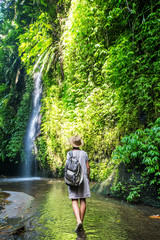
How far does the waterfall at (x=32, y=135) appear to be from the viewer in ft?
42.4

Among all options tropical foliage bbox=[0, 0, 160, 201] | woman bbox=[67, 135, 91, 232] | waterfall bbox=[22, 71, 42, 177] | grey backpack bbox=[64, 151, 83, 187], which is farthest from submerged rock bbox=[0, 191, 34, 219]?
waterfall bbox=[22, 71, 42, 177]

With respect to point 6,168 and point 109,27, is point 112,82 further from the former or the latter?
point 6,168

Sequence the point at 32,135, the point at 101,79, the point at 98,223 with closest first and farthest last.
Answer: the point at 98,223
the point at 101,79
the point at 32,135

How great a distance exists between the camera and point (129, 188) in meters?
4.36

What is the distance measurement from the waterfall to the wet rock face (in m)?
8.27

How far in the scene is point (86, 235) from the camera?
98.3 inches

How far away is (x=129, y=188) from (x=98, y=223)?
5.28 feet

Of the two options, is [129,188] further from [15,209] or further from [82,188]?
[15,209]

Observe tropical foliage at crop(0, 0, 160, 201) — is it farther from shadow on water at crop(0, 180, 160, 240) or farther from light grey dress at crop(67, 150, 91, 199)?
light grey dress at crop(67, 150, 91, 199)

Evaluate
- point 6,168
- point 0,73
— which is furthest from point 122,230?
point 0,73

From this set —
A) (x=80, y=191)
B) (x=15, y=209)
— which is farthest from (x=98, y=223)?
(x=15, y=209)

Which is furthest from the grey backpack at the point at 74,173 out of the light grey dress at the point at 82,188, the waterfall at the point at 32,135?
the waterfall at the point at 32,135

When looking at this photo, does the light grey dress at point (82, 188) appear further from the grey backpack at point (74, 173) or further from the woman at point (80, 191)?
the grey backpack at point (74, 173)

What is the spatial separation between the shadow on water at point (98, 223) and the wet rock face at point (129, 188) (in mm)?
209
